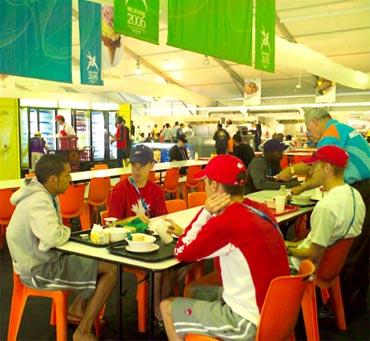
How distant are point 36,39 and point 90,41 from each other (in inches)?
57.9

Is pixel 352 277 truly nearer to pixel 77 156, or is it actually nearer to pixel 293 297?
pixel 293 297

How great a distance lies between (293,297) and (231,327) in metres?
0.31

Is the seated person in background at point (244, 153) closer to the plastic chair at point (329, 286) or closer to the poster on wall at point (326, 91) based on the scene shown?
the plastic chair at point (329, 286)

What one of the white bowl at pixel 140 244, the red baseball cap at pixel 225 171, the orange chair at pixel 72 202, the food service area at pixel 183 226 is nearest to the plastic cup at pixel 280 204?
the food service area at pixel 183 226

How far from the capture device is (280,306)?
6.22 ft

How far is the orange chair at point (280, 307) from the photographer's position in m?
1.85

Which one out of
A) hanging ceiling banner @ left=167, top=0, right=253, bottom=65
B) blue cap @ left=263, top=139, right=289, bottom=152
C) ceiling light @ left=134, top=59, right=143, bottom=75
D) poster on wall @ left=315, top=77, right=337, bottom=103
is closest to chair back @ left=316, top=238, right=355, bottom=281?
blue cap @ left=263, top=139, right=289, bottom=152

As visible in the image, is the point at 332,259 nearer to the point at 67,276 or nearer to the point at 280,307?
the point at 280,307

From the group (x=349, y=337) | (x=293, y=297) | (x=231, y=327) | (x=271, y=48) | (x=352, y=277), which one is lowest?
(x=349, y=337)

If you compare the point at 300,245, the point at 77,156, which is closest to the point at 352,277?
the point at 300,245

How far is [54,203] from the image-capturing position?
284 centimetres

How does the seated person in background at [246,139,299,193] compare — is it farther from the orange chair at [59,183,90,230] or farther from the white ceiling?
the white ceiling

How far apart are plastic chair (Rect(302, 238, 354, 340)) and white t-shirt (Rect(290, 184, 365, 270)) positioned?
0.07 m

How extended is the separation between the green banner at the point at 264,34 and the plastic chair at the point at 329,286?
3684mm
